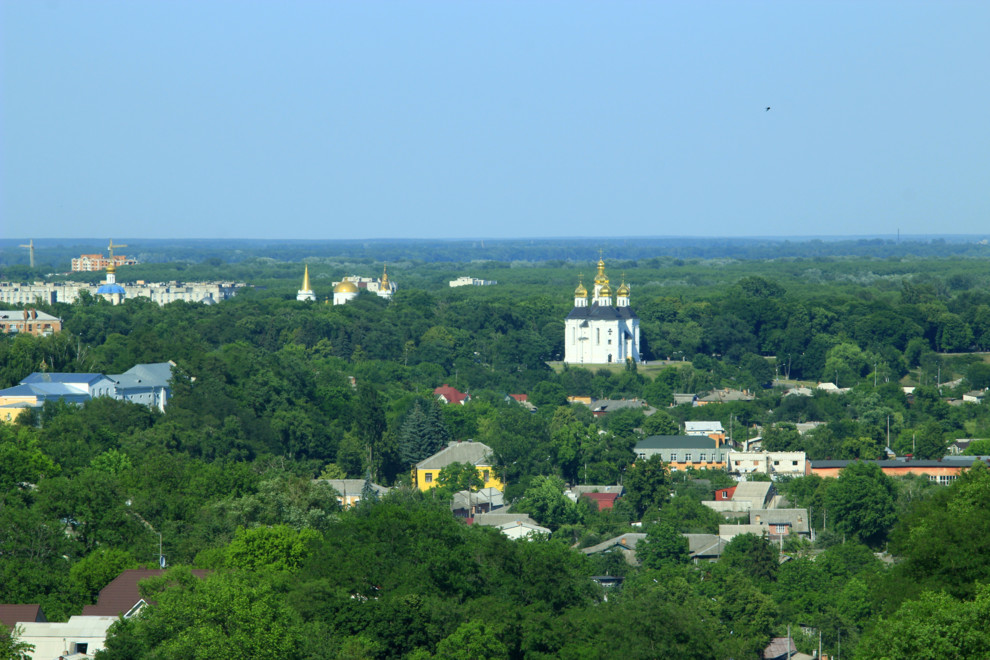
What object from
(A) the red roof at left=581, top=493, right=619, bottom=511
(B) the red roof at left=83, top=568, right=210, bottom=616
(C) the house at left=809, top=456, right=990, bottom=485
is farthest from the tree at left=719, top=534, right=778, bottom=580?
(B) the red roof at left=83, top=568, right=210, bottom=616

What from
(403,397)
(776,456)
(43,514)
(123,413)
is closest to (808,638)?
(43,514)

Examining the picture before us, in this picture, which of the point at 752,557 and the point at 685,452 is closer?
the point at 752,557

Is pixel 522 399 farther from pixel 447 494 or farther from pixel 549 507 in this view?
pixel 549 507

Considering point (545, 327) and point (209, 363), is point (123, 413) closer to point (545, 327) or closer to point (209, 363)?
point (209, 363)

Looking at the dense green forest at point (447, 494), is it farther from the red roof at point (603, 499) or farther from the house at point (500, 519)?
the red roof at point (603, 499)

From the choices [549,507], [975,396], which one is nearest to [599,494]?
[549,507]

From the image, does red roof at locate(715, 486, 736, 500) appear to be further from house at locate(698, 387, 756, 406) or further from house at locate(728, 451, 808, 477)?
house at locate(698, 387, 756, 406)
